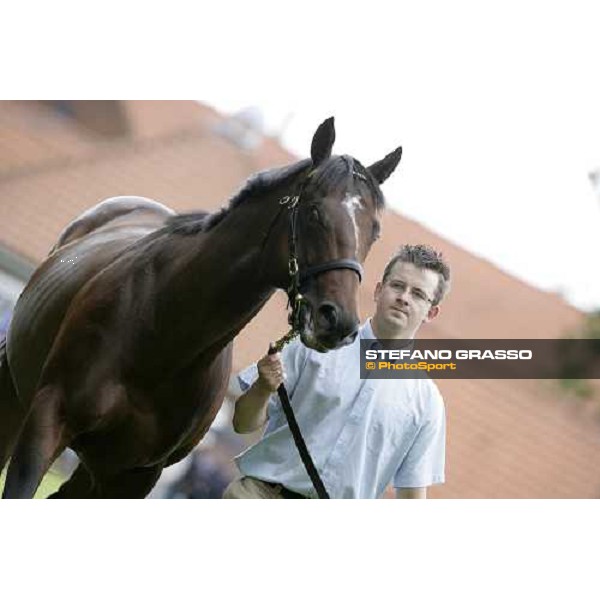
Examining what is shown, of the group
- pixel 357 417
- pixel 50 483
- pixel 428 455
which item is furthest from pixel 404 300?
pixel 50 483

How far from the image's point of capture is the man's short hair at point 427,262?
12.5 ft

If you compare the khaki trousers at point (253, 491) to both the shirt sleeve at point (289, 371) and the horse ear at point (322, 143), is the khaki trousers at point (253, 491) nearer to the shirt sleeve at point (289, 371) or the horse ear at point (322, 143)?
the shirt sleeve at point (289, 371)

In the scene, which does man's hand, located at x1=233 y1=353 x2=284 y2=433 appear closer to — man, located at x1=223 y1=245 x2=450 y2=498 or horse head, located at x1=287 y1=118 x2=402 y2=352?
man, located at x1=223 y1=245 x2=450 y2=498

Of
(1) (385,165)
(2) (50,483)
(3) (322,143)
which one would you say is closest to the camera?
(3) (322,143)

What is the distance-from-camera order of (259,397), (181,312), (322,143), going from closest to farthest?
(322,143)
(181,312)
(259,397)

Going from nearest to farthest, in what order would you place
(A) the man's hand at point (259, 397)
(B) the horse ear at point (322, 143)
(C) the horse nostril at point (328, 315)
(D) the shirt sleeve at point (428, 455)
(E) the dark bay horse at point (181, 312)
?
(C) the horse nostril at point (328, 315), (E) the dark bay horse at point (181, 312), (B) the horse ear at point (322, 143), (A) the man's hand at point (259, 397), (D) the shirt sleeve at point (428, 455)

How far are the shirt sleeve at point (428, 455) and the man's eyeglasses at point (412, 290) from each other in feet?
1.14

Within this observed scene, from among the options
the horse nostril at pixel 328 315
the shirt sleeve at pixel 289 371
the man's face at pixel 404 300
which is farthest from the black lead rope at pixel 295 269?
the man's face at pixel 404 300

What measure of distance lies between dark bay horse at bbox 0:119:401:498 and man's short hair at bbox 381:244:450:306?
56cm

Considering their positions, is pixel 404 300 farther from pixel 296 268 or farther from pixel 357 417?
pixel 296 268

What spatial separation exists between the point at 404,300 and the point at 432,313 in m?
0.15

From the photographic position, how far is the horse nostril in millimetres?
2895

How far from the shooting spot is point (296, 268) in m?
3.09
